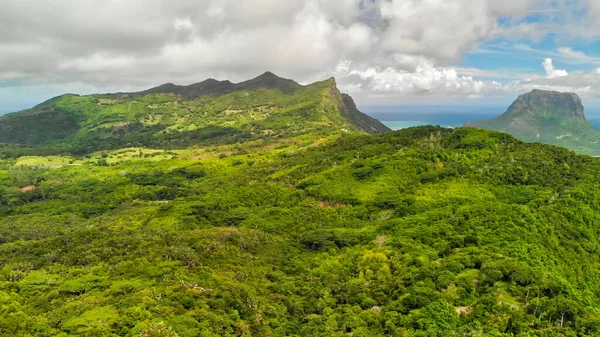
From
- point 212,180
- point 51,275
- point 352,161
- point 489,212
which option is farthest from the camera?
point 212,180

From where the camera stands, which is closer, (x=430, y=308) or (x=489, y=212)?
(x=430, y=308)

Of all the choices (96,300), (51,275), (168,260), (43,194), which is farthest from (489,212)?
(43,194)

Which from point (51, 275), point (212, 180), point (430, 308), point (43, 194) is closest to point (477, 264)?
point (430, 308)

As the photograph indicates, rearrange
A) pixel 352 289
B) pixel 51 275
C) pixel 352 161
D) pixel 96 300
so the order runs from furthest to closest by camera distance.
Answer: pixel 352 161 → pixel 352 289 → pixel 51 275 → pixel 96 300

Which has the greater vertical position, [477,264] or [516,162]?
[516,162]

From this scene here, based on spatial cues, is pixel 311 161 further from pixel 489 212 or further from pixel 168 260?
pixel 168 260

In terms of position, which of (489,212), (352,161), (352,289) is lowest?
(352,289)

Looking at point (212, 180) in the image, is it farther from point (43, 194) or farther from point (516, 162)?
point (516, 162)
